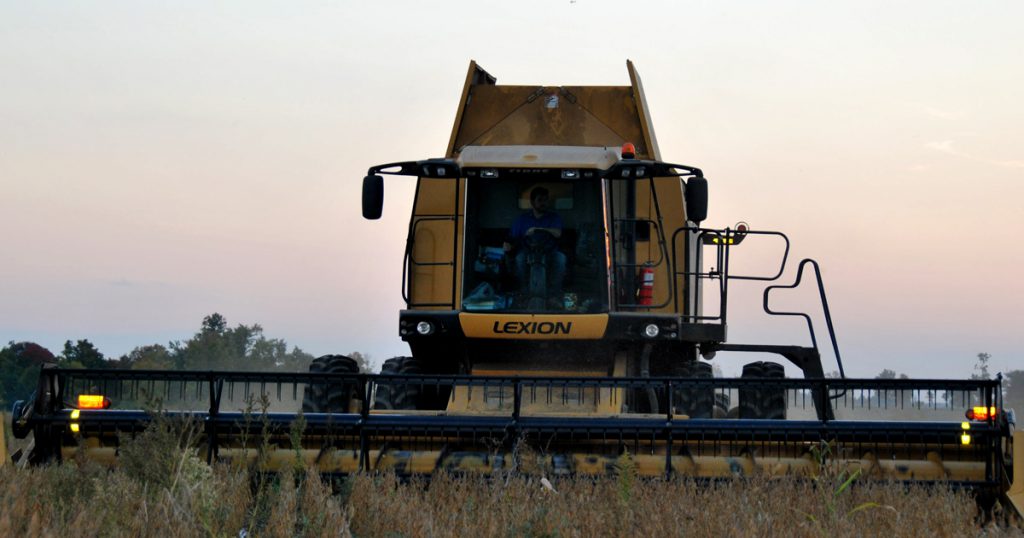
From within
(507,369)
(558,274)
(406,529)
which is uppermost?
(558,274)

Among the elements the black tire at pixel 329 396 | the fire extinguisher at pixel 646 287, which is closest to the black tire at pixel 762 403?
the fire extinguisher at pixel 646 287

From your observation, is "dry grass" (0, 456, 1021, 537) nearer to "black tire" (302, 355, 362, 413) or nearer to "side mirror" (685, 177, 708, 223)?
"black tire" (302, 355, 362, 413)

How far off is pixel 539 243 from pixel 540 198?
43 cm

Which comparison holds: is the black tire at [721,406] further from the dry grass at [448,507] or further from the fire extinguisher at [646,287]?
the dry grass at [448,507]

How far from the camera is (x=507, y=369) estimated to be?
39.1 ft

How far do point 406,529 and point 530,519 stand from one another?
627 mm

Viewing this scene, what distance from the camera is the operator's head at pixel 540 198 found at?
11734 mm

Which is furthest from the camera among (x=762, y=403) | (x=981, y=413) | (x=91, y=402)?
(x=762, y=403)

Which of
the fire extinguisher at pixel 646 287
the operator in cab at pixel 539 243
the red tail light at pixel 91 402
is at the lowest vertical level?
the red tail light at pixel 91 402

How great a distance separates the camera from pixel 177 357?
132 ft

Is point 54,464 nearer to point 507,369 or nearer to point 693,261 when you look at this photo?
point 507,369

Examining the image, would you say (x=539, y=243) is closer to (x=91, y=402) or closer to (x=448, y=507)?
(x=91, y=402)

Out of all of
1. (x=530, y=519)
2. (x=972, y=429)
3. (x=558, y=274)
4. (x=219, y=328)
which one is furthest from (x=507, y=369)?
(x=219, y=328)

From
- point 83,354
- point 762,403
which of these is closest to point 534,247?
point 762,403
